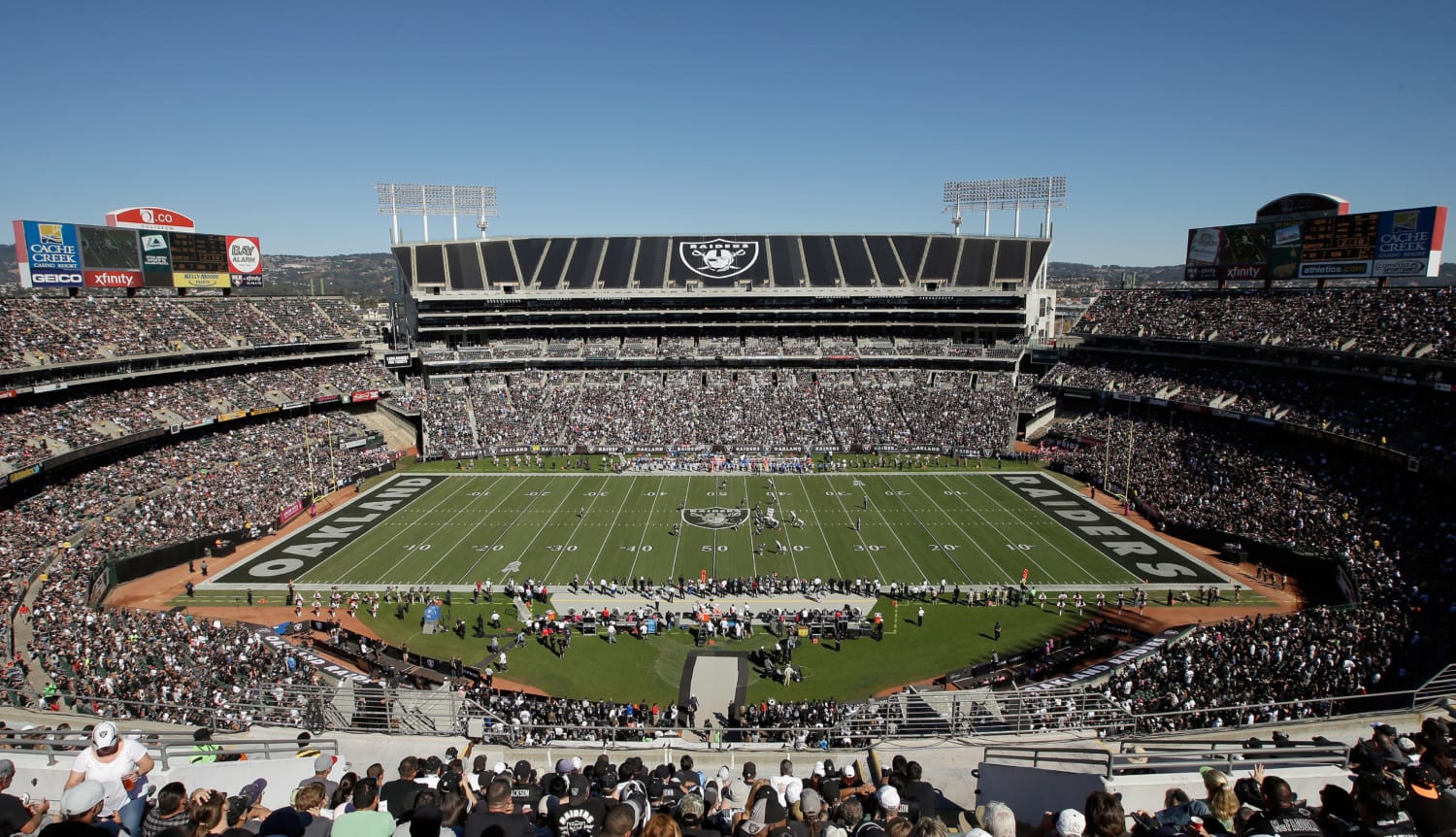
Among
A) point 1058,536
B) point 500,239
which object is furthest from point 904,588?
point 500,239

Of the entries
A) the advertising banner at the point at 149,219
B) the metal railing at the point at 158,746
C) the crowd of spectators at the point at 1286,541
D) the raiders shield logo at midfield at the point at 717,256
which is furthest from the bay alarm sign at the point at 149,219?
the crowd of spectators at the point at 1286,541

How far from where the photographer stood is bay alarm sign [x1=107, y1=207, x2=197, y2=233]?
149 feet

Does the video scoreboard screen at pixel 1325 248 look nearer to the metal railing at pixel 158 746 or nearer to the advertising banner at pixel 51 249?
the metal railing at pixel 158 746

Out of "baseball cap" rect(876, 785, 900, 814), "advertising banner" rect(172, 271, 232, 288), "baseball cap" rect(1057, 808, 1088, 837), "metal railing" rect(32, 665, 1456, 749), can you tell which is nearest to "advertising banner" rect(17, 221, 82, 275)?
"advertising banner" rect(172, 271, 232, 288)

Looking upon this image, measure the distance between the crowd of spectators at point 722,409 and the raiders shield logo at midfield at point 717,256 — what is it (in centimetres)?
991

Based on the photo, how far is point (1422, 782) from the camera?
602 cm

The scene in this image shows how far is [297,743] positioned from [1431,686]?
1936 cm

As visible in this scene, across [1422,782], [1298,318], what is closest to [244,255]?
[1422,782]

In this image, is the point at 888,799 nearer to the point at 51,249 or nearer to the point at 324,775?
the point at 324,775

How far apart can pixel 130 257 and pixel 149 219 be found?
3337 mm

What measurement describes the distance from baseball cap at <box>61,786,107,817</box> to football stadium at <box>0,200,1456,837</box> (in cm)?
3

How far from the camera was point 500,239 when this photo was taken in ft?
220

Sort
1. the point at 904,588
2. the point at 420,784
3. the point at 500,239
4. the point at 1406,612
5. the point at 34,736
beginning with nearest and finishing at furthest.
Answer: the point at 420,784, the point at 34,736, the point at 1406,612, the point at 904,588, the point at 500,239

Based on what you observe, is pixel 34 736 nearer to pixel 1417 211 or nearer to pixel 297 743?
pixel 297 743
